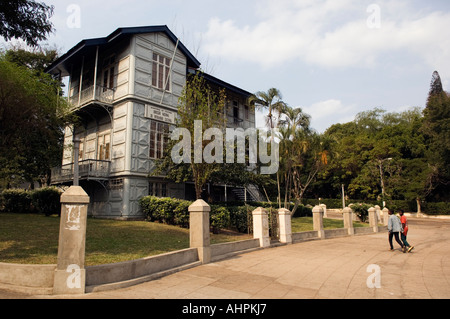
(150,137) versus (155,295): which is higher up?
(150,137)

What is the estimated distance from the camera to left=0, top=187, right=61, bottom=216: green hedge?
17.0 m

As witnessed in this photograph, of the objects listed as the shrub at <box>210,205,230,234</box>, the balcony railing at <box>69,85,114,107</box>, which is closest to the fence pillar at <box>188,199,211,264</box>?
the shrub at <box>210,205,230,234</box>

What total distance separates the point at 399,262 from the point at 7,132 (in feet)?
45.6

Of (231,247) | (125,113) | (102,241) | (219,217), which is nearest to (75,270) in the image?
(102,241)

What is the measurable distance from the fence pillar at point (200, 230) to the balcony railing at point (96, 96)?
1261 centimetres

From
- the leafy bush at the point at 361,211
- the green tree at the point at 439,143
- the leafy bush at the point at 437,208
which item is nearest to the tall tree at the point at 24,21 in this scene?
the leafy bush at the point at 361,211

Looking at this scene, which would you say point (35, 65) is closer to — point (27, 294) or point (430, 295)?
point (27, 294)

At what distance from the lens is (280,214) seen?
13.0m

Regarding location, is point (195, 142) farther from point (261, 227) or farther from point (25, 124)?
point (25, 124)

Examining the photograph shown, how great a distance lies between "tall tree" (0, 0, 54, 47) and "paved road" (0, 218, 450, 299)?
8182 mm

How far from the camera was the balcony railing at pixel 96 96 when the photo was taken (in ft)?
60.4

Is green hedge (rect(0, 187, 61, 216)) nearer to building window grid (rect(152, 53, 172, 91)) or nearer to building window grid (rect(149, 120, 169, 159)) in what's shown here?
building window grid (rect(149, 120, 169, 159))

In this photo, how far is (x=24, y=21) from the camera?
9695 mm
